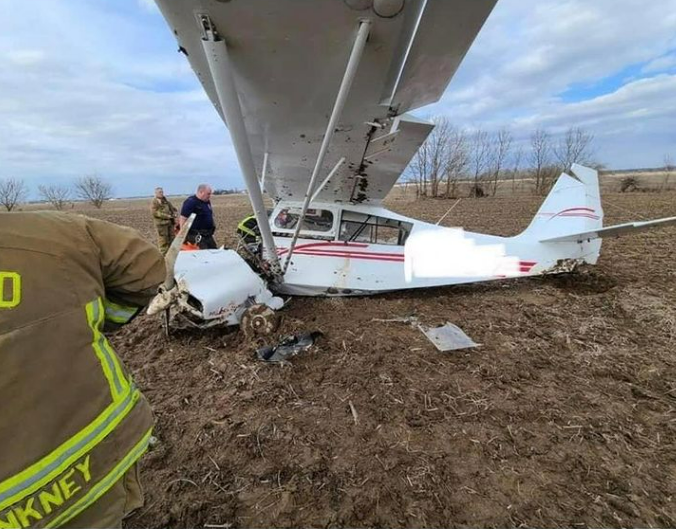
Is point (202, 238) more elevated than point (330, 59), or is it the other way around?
point (330, 59)

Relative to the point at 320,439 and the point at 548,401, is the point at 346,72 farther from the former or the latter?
the point at 548,401

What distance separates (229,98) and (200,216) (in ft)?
12.2

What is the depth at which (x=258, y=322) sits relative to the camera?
426 centimetres

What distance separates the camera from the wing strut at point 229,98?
7.86 ft

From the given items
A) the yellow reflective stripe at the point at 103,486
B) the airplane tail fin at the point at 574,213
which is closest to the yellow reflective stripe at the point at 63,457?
the yellow reflective stripe at the point at 103,486

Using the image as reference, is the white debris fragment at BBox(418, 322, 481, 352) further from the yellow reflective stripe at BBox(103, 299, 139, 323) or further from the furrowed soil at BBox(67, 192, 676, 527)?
the yellow reflective stripe at BBox(103, 299, 139, 323)

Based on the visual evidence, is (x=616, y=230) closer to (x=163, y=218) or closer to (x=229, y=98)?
(x=229, y=98)

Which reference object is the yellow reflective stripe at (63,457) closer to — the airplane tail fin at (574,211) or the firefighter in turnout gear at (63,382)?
the firefighter in turnout gear at (63,382)

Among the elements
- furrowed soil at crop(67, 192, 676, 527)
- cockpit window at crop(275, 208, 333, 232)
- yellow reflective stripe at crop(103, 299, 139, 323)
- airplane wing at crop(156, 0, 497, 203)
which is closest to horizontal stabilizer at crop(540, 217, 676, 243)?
furrowed soil at crop(67, 192, 676, 527)

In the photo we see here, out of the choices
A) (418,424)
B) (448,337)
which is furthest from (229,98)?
(448,337)

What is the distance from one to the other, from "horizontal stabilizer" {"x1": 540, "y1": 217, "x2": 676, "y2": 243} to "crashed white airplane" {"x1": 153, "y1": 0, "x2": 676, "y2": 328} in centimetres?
2

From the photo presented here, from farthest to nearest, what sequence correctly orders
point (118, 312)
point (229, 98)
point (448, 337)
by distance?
point (448, 337), point (229, 98), point (118, 312)

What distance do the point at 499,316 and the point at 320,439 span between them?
3399mm

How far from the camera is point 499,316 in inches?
193
